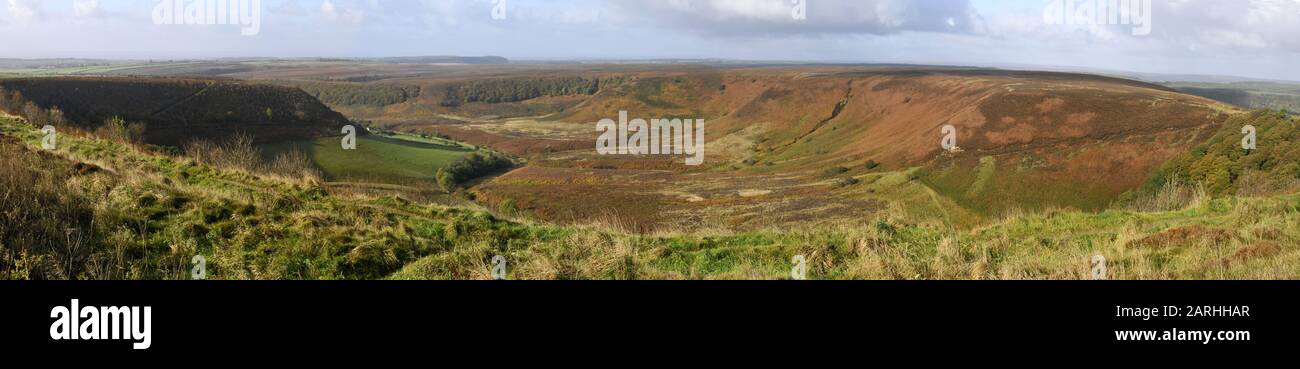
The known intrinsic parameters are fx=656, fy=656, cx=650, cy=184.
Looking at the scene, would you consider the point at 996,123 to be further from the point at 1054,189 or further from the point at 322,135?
the point at 322,135

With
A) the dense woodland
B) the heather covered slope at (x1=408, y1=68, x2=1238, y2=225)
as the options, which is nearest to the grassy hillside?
the heather covered slope at (x1=408, y1=68, x2=1238, y2=225)

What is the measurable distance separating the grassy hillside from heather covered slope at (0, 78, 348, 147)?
46.1 metres

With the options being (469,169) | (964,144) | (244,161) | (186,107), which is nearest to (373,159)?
(469,169)

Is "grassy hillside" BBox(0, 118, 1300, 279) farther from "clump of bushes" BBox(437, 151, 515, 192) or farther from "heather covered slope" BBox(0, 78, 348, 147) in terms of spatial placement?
"heather covered slope" BBox(0, 78, 348, 147)

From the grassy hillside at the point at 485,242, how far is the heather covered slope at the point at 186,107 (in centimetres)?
4613

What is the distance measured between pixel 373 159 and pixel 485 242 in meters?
41.6

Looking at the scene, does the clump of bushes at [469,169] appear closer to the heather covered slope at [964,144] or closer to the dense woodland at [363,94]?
the heather covered slope at [964,144]

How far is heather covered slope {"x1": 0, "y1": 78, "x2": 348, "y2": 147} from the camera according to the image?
2071 inches

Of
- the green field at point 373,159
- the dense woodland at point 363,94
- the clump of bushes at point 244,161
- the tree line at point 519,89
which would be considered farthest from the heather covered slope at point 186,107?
the tree line at point 519,89

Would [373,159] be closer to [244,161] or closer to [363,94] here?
[244,161]

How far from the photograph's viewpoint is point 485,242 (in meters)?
10.0

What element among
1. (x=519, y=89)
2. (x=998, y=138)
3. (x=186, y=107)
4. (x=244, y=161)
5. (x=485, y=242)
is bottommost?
(x=485, y=242)

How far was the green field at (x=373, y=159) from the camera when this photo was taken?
4325 cm
